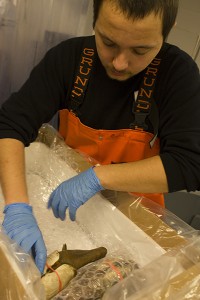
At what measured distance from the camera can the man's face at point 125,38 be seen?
0.65m

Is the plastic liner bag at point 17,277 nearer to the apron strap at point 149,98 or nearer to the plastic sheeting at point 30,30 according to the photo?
the apron strap at point 149,98

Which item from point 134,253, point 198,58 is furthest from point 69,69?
point 198,58

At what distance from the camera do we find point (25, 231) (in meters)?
0.71

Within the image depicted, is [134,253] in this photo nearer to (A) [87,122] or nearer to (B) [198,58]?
(A) [87,122]

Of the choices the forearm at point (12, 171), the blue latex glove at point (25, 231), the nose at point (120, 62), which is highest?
the nose at point (120, 62)

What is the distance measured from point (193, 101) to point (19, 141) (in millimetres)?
517

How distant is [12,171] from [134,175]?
333 millimetres

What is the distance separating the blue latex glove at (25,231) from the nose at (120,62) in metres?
0.42

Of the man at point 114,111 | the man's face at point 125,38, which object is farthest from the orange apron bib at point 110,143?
the man's face at point 125,38

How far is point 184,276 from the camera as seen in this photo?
557 millimetres

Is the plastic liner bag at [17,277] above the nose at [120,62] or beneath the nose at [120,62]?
beneath

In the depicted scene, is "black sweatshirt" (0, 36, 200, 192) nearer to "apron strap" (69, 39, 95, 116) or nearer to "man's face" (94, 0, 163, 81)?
"apron strap" (69, 39, 95, 116)

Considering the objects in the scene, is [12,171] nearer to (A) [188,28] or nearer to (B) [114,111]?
(B) [114,111]

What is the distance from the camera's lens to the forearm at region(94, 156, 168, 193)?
2.74 ft
